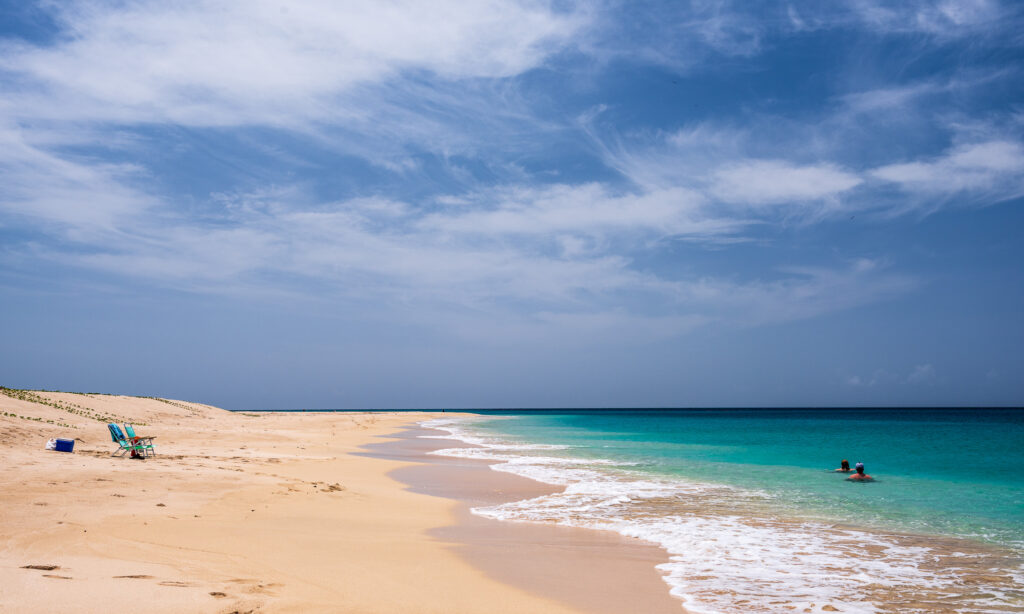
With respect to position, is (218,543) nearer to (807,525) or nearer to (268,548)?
(268,548)

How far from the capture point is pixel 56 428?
64.1 feet

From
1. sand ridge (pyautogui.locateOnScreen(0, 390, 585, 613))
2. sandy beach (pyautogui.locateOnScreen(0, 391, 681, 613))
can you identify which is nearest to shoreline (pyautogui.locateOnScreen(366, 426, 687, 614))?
sandy beach (pyautogui.locateOnScreen(0, 391, 681, 613))

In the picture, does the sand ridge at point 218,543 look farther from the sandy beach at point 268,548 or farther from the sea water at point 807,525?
the sea water at point 807,525

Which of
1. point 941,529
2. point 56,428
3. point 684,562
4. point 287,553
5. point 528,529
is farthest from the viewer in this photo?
point 56,428

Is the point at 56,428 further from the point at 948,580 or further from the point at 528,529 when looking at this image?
the point at 948,580

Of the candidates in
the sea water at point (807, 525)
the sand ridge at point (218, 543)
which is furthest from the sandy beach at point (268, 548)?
the sea water at point (807, 525)

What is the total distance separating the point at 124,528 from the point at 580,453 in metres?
22.0

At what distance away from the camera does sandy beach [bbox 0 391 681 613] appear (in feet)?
18.5

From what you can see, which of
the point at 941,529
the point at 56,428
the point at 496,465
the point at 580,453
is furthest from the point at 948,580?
the point at 56,428

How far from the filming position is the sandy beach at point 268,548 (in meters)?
5.64

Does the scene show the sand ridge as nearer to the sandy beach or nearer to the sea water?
the sandy beach

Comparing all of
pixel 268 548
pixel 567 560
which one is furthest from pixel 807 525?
pixel 268 548

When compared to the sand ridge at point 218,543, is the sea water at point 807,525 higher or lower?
lower

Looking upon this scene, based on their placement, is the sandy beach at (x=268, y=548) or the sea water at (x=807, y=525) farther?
the sea water at (x=807, y=525)
